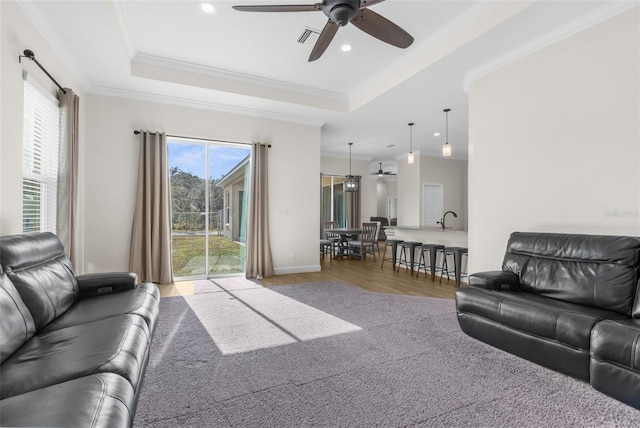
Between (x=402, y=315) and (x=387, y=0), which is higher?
(x=387, y=0)

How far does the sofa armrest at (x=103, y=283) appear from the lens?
2547mm

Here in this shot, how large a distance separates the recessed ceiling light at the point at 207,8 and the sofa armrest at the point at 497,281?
3736 mm

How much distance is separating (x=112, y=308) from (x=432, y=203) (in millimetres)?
8634

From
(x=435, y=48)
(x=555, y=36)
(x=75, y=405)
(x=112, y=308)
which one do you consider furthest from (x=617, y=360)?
(x=435, y=48)

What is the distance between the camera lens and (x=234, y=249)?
18.7 feet

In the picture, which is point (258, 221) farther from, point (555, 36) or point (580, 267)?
point (555, 36)

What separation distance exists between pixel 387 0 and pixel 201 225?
4276mm

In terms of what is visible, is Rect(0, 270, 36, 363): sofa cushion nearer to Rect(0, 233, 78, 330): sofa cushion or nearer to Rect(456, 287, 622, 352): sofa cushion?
Rect(0, 233, 78, 330): sofa cushion

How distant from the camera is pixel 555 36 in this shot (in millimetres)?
3135

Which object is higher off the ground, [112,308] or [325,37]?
[325,37]

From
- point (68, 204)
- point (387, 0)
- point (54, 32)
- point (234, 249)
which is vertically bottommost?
point (234, 249)

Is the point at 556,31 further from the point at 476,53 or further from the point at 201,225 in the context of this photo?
the point at 201,225

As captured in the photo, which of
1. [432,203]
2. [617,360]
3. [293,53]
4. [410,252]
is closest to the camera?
[617,360]

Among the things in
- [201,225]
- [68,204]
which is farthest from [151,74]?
[201,225]
